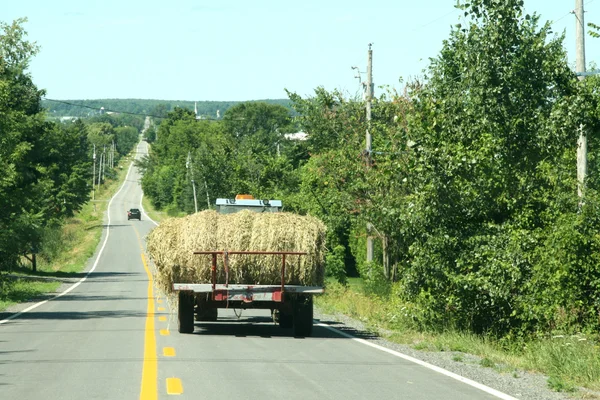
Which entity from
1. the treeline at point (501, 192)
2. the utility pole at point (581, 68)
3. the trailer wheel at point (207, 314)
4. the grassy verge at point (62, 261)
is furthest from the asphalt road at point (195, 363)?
the grassy verge at point (62, 261)

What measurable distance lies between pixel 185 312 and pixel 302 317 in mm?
2006

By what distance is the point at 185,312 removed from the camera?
52.4 ft

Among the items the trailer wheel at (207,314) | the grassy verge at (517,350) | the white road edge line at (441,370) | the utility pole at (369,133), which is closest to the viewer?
the white road edge line at (441,370)

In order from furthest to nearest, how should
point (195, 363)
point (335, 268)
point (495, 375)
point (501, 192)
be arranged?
point (335, 268), point (501, 192), point (195, 363), point (495, 375)

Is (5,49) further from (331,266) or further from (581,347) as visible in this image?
(581,347)

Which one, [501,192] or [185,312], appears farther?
[501,192]

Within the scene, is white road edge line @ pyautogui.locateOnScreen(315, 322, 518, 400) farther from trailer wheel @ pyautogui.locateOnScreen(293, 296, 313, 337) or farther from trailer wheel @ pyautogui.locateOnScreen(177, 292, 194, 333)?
trailer wheel @ pyautogui.locateOnScreen(177, 292, 194, 333)

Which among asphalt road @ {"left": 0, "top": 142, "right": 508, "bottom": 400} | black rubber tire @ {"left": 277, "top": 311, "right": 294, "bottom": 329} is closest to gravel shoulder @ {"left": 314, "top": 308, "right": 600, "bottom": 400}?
asphalt road @ {"left": 0, "top": 142, "right": 508, "bottom": 400}

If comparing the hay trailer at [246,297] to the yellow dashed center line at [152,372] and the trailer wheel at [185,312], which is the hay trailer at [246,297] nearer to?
the trailer wheel at [185,312]

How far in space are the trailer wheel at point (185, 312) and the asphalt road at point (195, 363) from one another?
0.18 meters

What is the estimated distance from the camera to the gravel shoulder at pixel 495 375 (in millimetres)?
9812

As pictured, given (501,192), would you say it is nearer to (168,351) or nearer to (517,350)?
(517,350)

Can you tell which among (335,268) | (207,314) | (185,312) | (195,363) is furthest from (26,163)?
(195,363)

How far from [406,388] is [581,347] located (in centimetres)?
501
